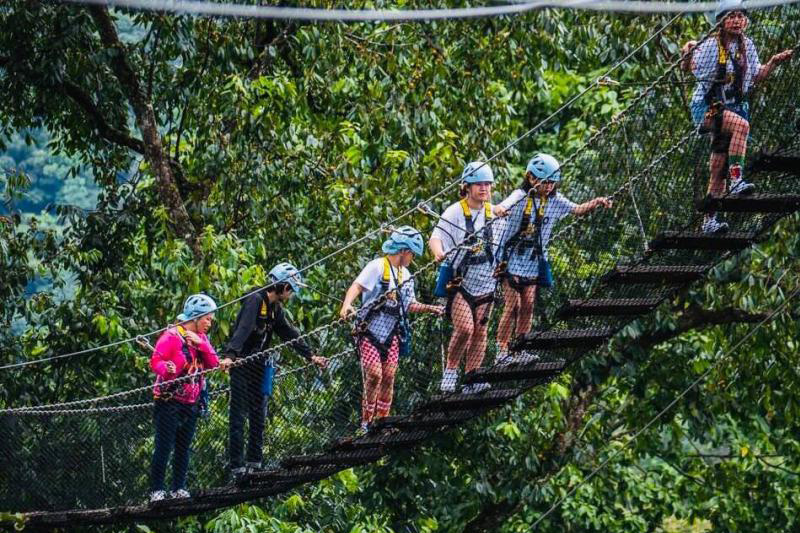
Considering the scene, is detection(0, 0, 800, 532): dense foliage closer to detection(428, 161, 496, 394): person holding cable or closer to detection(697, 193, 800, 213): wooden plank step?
detection(428, 161, 496, 394): person holding cable

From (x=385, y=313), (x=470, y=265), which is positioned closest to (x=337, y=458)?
(x=385, y=313)

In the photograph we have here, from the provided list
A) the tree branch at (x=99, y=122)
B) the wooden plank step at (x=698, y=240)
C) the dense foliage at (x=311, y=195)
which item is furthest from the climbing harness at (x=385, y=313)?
the tree branch at (x=99, y=122)

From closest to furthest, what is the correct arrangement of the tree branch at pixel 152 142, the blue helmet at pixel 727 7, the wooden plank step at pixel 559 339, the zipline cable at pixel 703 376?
the blue helmet at pixel 727 7
the wooden plank step at pixel 559 339
the zipline cable at pixel 703 376
the tree branch at pixel 152 142

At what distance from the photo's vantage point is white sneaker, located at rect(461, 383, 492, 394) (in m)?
7.22

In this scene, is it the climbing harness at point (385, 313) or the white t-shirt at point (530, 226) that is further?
the climbing harness at point (385, 313)

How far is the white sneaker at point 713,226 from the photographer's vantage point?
21.6 feet

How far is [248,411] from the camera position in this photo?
7.71 meters

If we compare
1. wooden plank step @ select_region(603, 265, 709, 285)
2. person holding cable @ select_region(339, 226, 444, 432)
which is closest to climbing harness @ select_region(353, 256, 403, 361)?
person holding cable @ select_region(339, 226, 444, 432)

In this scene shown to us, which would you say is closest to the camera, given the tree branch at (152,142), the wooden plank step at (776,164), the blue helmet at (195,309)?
the wooden plank step at (776,164)

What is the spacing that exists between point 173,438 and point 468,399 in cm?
145

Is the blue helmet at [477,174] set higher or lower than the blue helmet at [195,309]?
higher

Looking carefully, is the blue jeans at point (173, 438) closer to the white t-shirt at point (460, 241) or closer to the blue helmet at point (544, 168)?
the white t-shirt at point (460, 241)

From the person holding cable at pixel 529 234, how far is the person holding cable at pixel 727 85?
54 cm

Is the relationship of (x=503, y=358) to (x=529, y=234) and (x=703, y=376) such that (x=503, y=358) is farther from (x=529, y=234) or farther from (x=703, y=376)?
(x=703, y=376)
